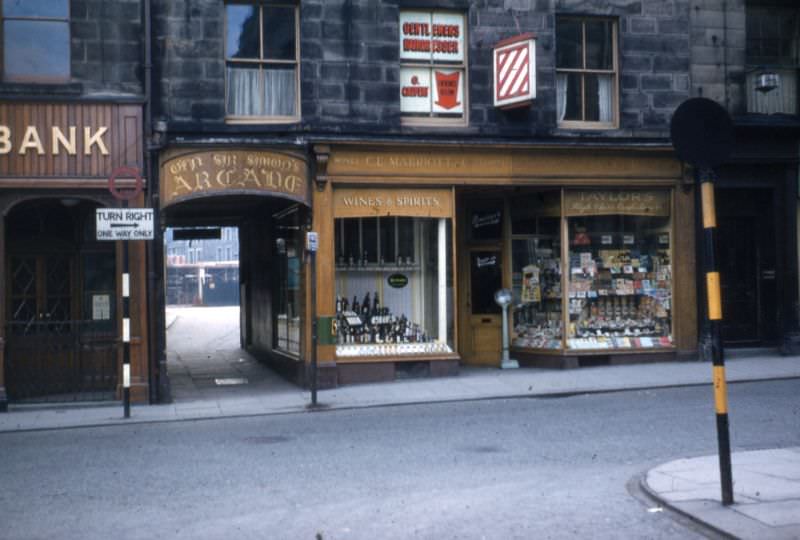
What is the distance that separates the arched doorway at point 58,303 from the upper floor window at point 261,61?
10.9 ft

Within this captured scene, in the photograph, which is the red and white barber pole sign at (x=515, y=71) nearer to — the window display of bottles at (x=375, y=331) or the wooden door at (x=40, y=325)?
the window display of bottles at (x=375, y=331)

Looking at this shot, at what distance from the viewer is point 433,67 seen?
18469mm

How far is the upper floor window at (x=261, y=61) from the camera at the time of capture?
17.6 metres

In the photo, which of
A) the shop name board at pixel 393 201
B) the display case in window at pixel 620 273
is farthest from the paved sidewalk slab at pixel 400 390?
the shop name board at pixel 393 201

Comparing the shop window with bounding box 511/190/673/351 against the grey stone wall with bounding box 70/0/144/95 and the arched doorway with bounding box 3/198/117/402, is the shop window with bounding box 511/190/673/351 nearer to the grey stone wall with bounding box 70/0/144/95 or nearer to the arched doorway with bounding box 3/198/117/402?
the grey stone wall with bounding box 70/0/144/95

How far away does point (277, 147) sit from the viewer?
17250mm

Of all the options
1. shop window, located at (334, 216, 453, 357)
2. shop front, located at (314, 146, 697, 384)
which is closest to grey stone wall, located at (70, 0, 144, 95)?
shop front, located at (314, 146, 697, 384)

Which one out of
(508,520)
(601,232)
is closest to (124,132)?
(601,232)

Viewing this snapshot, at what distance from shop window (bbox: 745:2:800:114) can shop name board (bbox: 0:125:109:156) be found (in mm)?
12819

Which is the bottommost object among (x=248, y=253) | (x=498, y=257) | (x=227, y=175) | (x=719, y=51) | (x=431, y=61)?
(x=498, y=257)

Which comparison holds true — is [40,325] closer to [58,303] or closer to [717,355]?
[58,303]

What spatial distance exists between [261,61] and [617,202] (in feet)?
24.6

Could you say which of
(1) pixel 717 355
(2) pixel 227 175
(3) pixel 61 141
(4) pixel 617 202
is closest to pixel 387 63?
(2) pixel 227 175

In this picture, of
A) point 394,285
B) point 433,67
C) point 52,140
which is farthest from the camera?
point 394,285
